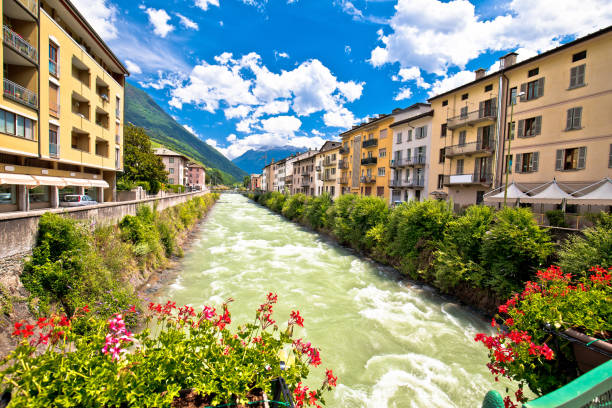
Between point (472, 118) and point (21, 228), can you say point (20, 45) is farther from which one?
point (472, 118)

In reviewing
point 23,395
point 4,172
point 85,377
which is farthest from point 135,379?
point 4,172

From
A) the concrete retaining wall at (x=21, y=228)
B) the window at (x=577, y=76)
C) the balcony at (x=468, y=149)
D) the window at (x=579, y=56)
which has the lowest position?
the concrete retaining wall at (x=21, y=228)

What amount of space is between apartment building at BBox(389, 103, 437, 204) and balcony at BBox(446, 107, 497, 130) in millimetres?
Answer: 3971

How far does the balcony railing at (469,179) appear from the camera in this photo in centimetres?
2570

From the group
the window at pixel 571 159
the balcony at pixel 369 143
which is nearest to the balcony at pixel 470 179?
the window at pixel 571 159

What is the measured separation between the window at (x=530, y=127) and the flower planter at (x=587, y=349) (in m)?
24.7

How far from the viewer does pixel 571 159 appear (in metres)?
19.5

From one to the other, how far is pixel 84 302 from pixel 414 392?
9361mm

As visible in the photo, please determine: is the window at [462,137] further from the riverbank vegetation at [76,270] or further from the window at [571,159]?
the riverbank vegetation at [76,270]

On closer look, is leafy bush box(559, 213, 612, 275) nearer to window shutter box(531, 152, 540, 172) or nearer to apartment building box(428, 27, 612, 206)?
apartment building box(428, 27, 612, 206)

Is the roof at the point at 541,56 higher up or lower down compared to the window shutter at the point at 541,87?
higher up

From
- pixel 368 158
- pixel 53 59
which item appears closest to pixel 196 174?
pixel 368 158

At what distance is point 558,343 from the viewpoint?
3873 mm

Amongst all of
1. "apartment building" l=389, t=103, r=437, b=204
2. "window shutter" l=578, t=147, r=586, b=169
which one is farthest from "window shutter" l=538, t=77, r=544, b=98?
"apartment building" l=389, t=103, r=437, b=204
